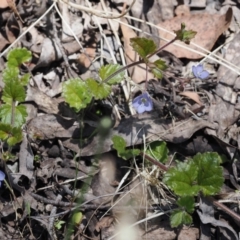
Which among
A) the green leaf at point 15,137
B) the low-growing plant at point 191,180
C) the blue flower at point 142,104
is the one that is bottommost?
the low-growing plant at point 191,180

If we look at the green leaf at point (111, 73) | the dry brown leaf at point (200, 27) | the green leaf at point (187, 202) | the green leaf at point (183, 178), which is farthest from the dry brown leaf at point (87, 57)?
the green leaf at point (187, 202)

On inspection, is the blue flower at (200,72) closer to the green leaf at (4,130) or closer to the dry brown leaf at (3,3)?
the green leaf at (4,130)

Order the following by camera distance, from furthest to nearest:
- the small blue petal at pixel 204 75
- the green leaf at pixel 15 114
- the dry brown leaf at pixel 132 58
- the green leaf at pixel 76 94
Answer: the dry brown leaf at pixel 132 58 → the small blue petal at pixel 204 75 → the green leaf at pixel 76 94 → the green leaf at pixel 15 114

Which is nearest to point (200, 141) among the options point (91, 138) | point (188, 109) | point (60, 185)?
point (188, 109)

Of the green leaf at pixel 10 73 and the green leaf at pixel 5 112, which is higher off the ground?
the green leaf at pixel 10 73

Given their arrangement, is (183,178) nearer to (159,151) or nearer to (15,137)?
(159,151)

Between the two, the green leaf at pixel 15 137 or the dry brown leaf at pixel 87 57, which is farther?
the dry brown leaf at pixel 87 57

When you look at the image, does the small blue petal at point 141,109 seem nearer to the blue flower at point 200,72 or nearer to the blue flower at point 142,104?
the blue flower at point 142,104

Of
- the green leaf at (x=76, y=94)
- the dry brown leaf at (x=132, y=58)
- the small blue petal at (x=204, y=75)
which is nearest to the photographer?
the green leaf at (x=76, y=94)
